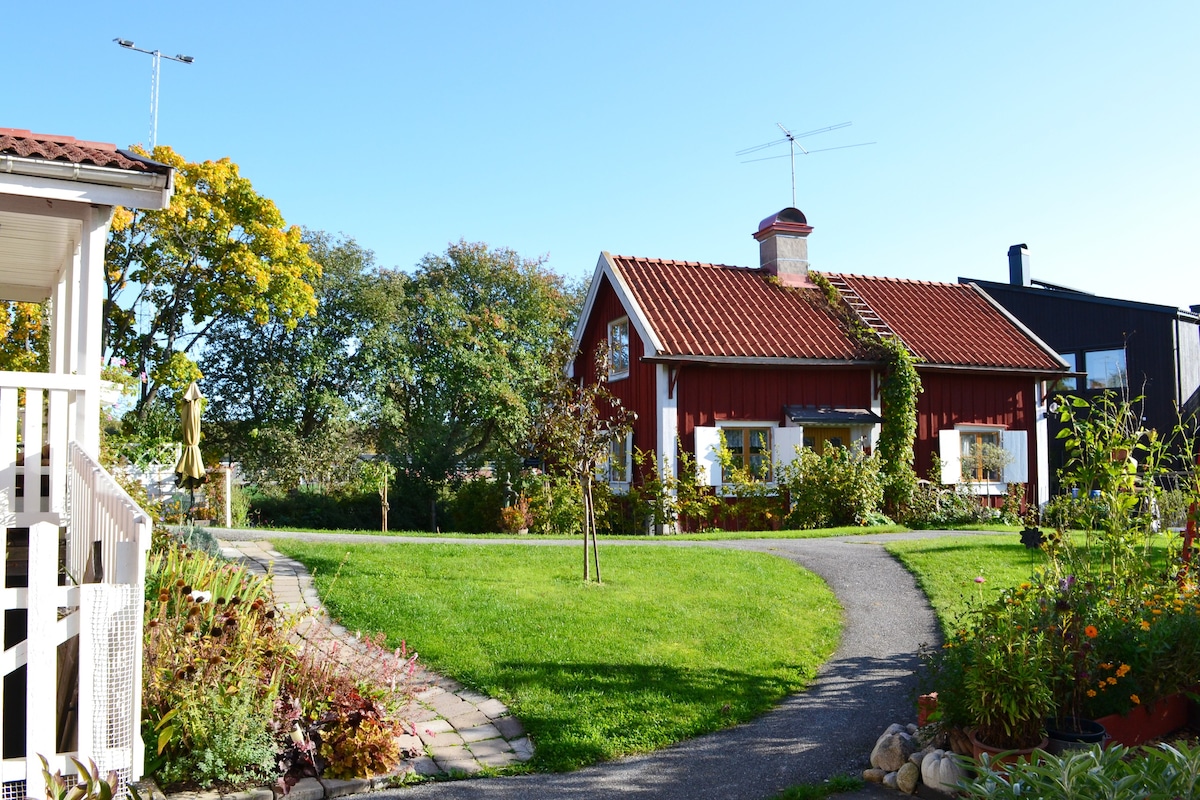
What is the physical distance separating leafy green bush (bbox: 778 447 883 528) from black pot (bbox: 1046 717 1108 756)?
1216 cm

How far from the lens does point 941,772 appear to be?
4.55 metres

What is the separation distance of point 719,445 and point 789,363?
2313 millimetres

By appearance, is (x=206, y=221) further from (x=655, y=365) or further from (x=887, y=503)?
(x=887, y=503)

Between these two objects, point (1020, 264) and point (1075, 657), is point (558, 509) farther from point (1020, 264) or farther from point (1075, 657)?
point (1020, 264)

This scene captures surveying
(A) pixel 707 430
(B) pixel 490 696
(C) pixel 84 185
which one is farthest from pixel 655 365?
(C) pixel 84 185

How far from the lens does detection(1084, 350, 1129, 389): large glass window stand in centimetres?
2577

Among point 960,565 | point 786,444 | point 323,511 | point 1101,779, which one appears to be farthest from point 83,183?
point 323,511

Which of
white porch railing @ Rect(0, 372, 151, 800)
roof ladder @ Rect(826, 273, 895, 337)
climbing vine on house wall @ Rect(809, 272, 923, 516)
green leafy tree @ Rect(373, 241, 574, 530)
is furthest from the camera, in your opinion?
green leafy tree @ Rect(373, 241, 574, 530)

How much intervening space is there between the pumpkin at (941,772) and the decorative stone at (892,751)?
0.77 feet

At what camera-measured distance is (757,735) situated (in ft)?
18.3

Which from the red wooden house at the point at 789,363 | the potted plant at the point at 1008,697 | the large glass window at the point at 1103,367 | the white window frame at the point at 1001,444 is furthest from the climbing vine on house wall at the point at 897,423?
the potted plant at the point at 1008,697

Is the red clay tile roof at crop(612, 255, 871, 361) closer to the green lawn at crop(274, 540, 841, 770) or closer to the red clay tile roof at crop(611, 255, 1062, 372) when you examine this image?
the red clay tile roof at crop(611, 255, 1062, 372)

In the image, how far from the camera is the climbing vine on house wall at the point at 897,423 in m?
18.2

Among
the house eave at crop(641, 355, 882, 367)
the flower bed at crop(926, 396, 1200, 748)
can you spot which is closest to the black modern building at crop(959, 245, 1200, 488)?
the house eave at crop(641, 355, 882, 367)
